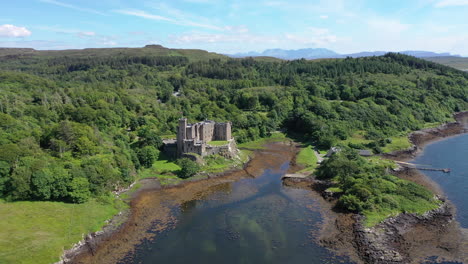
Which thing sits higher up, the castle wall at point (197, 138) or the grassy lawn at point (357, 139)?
the castle wall at point (197, 138)

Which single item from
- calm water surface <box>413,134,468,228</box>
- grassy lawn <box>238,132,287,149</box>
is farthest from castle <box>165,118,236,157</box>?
calm water surface <box>413,134,468,228</box>

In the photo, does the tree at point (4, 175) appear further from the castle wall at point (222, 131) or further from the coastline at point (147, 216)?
the castle wall at point (222, 131)

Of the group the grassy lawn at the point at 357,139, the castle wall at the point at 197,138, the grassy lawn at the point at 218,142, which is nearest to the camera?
the castle wall at the point at 197,138

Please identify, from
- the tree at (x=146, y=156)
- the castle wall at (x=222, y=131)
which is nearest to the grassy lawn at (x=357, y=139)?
the castle wall at (x=222, y=131)

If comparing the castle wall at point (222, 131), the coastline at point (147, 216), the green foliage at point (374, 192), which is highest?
the castle wall at point (222, 131)

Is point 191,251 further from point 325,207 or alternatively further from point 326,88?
point 326,88

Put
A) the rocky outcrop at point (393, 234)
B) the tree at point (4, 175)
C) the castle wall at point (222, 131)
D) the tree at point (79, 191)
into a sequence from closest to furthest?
the rocky outcrop at point (393, 234) < the tree at point (4, 175) < the tree at point (79, 191) < the castle wall at point (222, 131)
